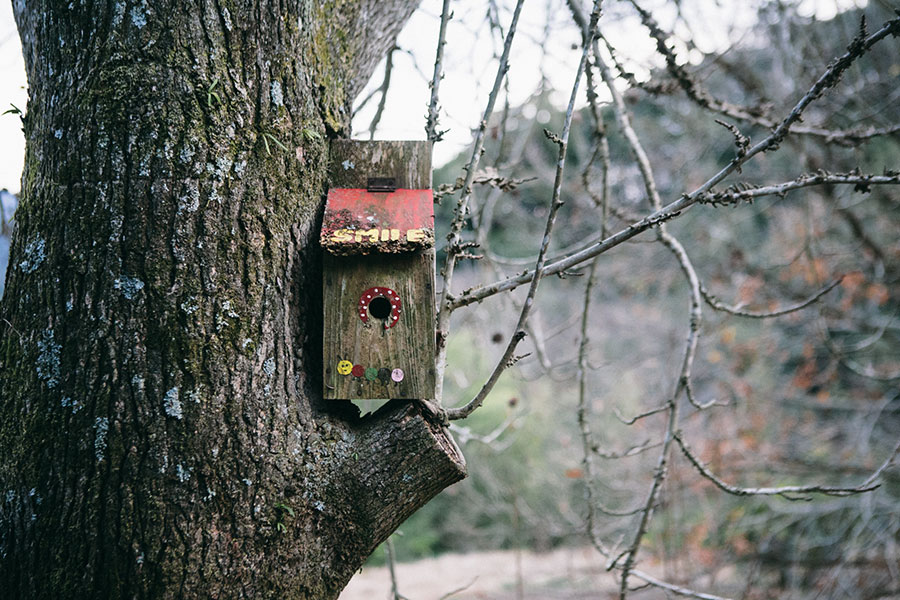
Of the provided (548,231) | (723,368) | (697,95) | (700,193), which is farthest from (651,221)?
(723,368)

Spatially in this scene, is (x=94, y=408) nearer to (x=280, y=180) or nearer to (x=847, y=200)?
(x=280, y=180)

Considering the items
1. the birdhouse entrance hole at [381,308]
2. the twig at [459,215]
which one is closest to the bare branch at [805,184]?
the twig at [459,215]

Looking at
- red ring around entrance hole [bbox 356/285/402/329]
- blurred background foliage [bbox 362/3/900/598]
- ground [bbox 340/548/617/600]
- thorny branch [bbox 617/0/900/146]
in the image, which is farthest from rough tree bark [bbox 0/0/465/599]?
ground [bbox 340/548/617/600]

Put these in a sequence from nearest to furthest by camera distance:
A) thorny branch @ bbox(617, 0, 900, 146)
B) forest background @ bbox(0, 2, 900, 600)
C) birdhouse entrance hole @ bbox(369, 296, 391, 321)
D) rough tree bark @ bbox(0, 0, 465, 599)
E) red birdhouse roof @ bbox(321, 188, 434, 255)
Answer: rough tree bark @ bbox(0, 0, 465, 599), red birdhouse roof @ bbox(321, 188, 434, 255), birdhouse entrance hole @ bbox(369, 296, 391, 321), thorny branch @ bbox(617, 0, 900, 146), forest background @ bbox(0, 2, 900, 600)

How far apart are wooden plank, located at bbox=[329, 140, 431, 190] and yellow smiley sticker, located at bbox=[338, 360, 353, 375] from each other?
0.47 m

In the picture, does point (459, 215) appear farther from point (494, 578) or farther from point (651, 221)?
point (494, 578)

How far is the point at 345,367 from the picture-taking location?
61.9 inches

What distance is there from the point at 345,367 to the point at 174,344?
39cm

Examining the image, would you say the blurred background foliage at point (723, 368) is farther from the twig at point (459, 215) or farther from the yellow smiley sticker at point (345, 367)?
the yellow smiley sticker at point (345, 367)

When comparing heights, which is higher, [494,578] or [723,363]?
[723,363]

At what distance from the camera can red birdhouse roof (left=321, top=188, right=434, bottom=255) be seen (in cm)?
157

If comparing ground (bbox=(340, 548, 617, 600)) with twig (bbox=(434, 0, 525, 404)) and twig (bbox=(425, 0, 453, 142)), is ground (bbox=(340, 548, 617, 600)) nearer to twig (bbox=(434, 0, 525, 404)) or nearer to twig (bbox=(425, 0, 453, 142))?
twig (bbox=(434, 0, 525, 404))

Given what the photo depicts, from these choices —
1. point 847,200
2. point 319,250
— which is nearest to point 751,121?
point 319,250

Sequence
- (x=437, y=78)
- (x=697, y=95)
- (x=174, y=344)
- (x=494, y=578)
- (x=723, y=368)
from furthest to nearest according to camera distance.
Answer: (x=723, y=368) → (x=494, y=578) → (x=697, y=95) → (x=437, y=78) → (x=174, y=344)
